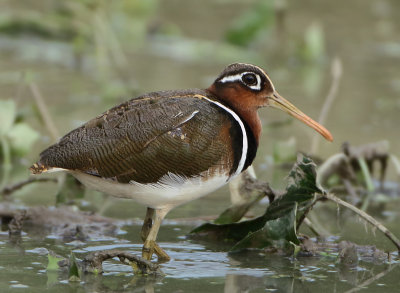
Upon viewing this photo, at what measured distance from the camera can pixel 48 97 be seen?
39.2ft

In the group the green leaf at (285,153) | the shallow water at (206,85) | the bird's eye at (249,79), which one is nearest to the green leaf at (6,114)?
the shallow water at (206,85)

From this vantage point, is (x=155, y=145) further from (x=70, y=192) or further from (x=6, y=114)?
(x=6, y=114)

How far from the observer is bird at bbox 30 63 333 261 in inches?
239

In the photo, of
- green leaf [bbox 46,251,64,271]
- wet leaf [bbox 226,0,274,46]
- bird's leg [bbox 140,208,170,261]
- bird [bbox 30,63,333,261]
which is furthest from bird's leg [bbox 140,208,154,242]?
wet leaf [bbox 226,0,274,46]

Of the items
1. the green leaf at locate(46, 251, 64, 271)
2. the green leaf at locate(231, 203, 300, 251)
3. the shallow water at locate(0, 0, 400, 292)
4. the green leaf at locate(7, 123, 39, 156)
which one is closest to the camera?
the green leaf at locate(46, 251, 64, 271)

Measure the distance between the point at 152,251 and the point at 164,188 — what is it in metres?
0.49

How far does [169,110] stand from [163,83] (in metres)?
6.51

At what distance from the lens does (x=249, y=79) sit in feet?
21.3

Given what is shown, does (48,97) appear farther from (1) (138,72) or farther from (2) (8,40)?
(2) (8,40)

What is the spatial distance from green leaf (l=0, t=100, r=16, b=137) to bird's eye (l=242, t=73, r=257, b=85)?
9.99 feet

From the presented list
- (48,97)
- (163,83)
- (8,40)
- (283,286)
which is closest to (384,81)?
(163,83)

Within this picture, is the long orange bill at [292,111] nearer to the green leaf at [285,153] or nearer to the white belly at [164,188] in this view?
the white belly at [164,188]

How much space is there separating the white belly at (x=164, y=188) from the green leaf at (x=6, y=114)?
2.60m

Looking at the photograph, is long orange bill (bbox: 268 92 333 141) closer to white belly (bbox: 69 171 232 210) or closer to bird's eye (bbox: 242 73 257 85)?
bird's eye (bbox: 242 73 257 85)
